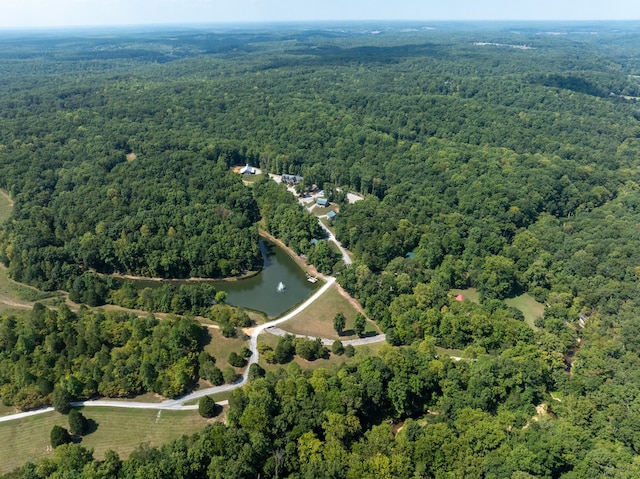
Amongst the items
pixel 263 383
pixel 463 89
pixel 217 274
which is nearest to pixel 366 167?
pixel 217 274

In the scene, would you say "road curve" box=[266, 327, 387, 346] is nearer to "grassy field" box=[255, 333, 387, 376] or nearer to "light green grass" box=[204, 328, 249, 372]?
"grassy field" box=[255, 333, 387, 376]

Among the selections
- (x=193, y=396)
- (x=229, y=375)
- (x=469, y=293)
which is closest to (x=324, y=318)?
(x=229, y=375)

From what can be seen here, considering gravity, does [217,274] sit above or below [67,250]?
below

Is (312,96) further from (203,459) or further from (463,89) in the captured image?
(203,459)

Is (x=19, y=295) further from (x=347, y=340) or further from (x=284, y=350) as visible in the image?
(x=347, y=340)

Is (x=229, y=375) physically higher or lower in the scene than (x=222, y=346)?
higher

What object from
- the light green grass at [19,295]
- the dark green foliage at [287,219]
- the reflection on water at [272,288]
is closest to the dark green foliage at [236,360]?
the reflection on water at [272,288]
